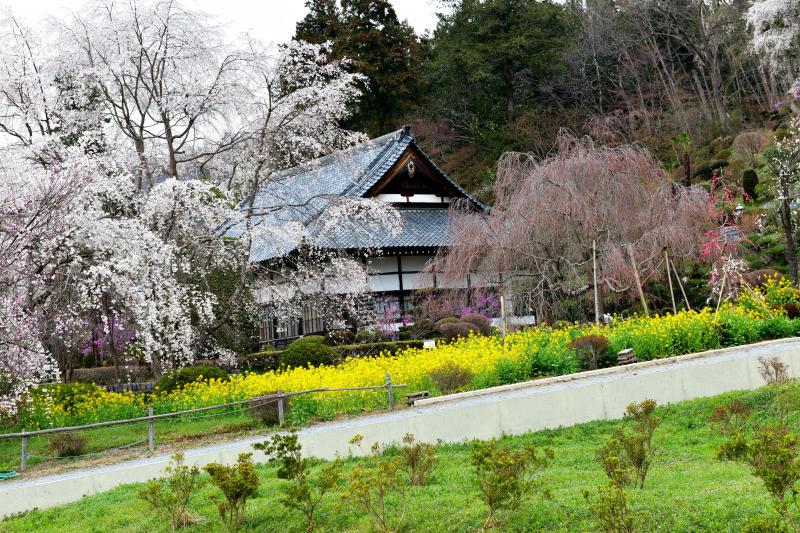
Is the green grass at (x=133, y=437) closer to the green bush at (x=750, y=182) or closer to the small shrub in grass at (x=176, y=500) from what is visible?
the small shrub in grass at (x=176, y=500)

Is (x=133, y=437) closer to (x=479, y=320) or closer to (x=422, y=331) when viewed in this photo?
(x=422, y=331)

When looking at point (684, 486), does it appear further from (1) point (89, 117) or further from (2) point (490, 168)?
(2) point (490, 168)

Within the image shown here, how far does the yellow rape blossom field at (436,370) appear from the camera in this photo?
13430 millimetres

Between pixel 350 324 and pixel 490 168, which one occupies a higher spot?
pixel 490 168

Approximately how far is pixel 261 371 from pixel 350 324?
3.61 metres

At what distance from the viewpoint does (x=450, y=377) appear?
1322cm

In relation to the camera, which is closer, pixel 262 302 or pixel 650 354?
Result: pixel 650 354

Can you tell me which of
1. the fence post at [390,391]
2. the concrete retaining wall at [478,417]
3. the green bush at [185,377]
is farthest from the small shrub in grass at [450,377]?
the green bush at [185,377]

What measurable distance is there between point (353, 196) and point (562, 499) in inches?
654

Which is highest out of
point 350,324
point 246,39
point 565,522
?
point 246,39

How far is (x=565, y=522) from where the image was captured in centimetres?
652

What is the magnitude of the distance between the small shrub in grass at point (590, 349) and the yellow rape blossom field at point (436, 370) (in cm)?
15

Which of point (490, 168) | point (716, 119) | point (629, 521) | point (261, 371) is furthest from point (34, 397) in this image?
point (716, 119)

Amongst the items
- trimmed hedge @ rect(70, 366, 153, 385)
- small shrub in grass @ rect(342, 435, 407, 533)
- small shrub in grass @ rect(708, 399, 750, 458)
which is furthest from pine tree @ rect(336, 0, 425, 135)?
small shrub in grass @ rect(342, 435, 407, 533)
